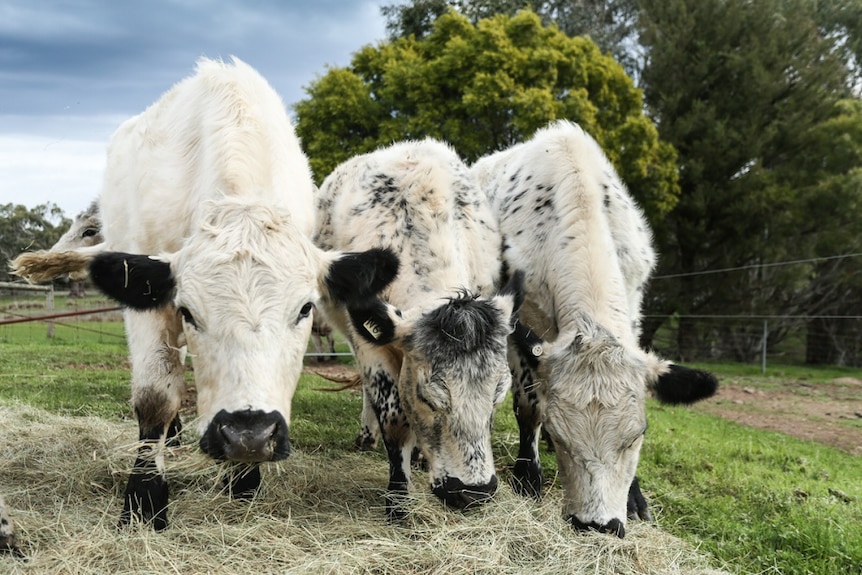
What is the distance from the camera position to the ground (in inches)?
392

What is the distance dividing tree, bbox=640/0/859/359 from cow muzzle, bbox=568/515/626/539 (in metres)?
19.2

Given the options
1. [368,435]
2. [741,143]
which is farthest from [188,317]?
[741,143]

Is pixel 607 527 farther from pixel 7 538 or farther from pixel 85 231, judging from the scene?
pixel 85 231

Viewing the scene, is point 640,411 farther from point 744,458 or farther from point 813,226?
point 813,226

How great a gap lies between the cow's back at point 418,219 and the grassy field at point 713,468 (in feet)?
6.21

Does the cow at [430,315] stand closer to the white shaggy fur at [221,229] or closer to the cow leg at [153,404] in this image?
the white shaggy fur at [221,229]

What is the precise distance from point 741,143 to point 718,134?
2.59 feet

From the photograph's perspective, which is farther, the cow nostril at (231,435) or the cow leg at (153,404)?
the cow leg at (153,404)

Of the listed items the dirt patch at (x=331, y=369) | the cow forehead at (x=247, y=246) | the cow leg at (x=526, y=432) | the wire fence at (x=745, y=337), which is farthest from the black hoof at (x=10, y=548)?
the wire fence at (x=745, y=337)

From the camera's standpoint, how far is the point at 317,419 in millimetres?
7680

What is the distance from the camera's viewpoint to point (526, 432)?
5328mm

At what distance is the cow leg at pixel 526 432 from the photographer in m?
5.16

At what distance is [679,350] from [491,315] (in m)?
20.4

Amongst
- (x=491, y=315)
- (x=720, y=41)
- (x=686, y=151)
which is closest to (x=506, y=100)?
(x=686, y=151)
